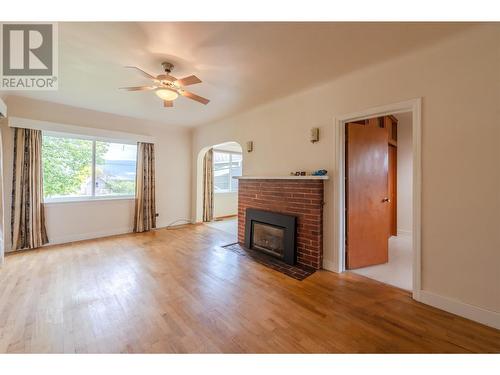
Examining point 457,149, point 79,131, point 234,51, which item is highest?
point 234,51

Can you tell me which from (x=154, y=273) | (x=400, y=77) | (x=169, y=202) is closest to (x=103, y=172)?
(x=169, y=202)

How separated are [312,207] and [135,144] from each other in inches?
159

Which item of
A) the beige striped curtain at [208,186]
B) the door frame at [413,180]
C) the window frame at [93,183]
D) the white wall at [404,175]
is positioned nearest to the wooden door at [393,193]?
the white wall at [404,175]

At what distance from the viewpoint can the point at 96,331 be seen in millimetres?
1666

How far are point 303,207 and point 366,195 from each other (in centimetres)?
89

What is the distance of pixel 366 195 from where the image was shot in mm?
3008

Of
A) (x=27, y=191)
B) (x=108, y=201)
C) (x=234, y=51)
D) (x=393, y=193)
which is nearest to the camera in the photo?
(x=234, y=51)

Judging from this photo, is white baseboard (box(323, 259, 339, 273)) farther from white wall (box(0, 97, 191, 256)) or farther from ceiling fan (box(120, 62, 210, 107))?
white wall (box(0, 97, 191, 256))

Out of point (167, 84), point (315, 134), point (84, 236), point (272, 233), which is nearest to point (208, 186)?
point (84, 236)

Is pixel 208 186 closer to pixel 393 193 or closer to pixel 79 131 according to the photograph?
pixel 79 131

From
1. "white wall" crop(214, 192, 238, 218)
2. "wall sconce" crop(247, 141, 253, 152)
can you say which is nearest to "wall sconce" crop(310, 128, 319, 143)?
"wall sconce" crop(247, 141, 253, 152)

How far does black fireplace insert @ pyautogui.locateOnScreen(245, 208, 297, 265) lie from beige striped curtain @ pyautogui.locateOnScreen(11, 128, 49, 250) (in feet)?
11.5

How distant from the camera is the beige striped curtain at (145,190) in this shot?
15.5 ft
